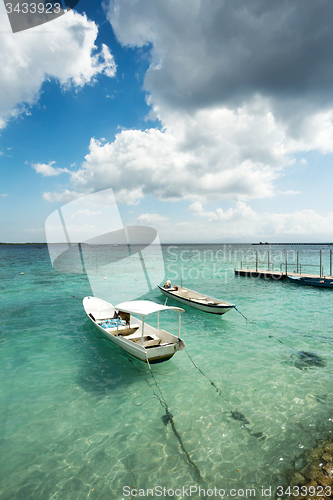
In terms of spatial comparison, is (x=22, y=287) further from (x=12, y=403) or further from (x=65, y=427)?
(x=65, y=427)

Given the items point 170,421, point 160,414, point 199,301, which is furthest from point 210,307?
point 170,421

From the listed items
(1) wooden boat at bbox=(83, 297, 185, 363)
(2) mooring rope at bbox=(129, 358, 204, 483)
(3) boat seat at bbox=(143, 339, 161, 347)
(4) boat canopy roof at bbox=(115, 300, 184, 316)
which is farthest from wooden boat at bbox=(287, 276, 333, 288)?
(2) mooring rope at bbox=(129, 358, 204, 483)

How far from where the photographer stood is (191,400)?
862cm

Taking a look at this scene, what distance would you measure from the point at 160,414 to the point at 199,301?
12961 mm

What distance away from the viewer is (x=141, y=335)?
12023 mm

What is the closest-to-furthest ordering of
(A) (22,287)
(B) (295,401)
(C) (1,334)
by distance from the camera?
(B) (295,401) < (C) (1,334) < (A) (22,287)

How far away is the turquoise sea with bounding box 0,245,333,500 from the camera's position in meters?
5.79

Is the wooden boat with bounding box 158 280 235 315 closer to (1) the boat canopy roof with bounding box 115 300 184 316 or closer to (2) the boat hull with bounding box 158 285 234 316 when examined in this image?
(2) the boat hull with bounding box 158 285 234 316

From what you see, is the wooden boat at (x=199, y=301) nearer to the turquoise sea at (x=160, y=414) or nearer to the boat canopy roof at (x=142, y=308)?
the turquoise sea at (x=160, y=414)

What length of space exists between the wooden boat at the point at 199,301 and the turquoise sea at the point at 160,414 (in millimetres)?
2360

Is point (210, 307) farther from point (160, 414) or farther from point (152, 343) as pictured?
point (160, 414)

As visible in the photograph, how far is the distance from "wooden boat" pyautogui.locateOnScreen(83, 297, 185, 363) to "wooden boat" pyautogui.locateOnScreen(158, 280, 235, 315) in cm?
674

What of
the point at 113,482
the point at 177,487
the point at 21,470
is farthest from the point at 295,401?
the point at 21,470

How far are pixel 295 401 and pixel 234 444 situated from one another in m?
3.24
